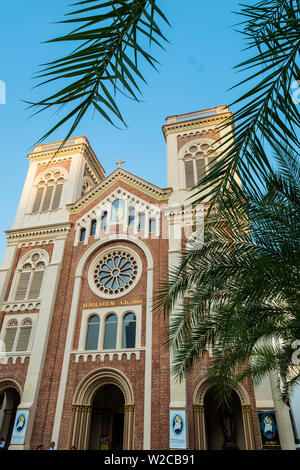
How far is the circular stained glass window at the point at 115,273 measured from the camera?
19.5 meters

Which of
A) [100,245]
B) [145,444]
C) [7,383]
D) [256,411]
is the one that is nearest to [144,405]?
[145,444]

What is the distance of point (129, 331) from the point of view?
18047mm

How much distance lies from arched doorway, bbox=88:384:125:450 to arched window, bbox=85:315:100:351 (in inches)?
95.5

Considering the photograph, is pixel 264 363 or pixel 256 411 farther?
pixel 256 411

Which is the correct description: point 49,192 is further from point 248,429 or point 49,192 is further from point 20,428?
point 248,429

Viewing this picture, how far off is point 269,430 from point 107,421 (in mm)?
9207

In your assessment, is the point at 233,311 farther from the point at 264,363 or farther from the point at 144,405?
the point at 144,405

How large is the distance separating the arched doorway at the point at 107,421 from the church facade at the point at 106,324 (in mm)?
55

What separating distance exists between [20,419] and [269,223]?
15.7 m

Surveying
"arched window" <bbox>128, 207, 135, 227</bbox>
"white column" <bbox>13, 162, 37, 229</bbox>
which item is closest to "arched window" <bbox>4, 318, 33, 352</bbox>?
"white column" <bbox>13, 162, 37, 229</bbox>

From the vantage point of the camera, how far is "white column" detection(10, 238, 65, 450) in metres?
16.6

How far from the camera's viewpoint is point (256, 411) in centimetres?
1447
